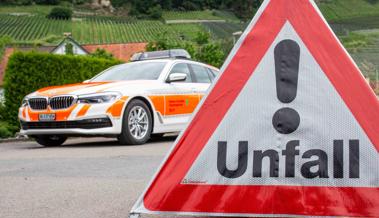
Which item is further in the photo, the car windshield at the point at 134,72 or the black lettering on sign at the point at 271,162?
the car windshield at the point at 134,72

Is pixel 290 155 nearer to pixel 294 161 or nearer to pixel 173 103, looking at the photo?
pixel 294 161

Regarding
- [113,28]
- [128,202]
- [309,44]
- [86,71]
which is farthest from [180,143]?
[113,28]

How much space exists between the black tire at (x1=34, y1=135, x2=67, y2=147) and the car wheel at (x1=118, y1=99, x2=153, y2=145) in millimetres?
1511

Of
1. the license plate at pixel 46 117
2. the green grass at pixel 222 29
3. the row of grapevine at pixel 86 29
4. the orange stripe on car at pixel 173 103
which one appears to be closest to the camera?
the license plate at pixel 46 117

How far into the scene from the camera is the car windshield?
518 inches

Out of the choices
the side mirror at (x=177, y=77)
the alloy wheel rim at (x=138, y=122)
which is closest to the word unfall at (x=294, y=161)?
the alloy wheel rim at (x=138, y=122)

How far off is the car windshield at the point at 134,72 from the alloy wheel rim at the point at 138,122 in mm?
918

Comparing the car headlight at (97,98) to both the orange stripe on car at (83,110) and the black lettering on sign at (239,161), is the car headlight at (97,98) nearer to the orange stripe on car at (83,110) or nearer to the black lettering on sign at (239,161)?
the orange stripe on car at (83,110)

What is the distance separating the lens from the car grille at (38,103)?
12198 mm

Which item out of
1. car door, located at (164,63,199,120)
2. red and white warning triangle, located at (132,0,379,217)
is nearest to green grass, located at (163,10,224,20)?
car door, located at (164,63,199,120)

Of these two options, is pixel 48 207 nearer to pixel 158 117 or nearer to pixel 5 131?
pixel 158 117

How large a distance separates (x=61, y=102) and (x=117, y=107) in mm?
912

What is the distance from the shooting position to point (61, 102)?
12.0 meters

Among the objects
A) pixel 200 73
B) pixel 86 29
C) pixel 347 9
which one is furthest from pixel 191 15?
pixel 200 73
